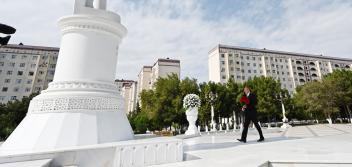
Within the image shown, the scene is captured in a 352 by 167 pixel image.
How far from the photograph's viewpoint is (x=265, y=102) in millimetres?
29891

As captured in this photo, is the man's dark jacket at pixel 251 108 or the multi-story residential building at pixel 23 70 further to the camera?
the multi-story residential building at pixel 23 70

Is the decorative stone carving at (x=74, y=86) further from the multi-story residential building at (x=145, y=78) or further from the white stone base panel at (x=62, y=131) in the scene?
the multi-story residential building at (x=145, y=78)

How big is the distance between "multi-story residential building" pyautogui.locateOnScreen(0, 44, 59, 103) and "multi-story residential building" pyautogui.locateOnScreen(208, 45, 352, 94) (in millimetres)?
46838

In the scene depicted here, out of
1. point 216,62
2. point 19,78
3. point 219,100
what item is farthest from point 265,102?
point 19,78

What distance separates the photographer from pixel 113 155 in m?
3.25

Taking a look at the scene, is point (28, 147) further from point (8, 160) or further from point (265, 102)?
point (265, 102)

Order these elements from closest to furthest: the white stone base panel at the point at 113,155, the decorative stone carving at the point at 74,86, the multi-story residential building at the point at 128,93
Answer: the white stone base panel at the point at 113,155 < the decorative stone carving at the point at 74,86 < the multi-story residential building at the point at 128,93

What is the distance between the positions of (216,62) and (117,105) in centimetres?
5421

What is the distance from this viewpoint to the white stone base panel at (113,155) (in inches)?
109

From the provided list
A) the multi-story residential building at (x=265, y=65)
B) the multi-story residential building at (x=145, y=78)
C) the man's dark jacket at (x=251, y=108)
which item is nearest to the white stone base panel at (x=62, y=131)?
the man's dark jacket at (x=251, y=108)

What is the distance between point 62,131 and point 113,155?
5.75 ft

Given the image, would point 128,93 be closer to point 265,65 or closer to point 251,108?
point 265,65

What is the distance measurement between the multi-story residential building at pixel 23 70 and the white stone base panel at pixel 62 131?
52891 mm

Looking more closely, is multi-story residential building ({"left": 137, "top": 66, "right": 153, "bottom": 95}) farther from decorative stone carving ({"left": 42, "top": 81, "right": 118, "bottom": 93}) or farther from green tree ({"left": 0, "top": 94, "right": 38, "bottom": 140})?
decorative stone carving ({"left": 42, "top": 81, "right": 118, "bottom": 93})
